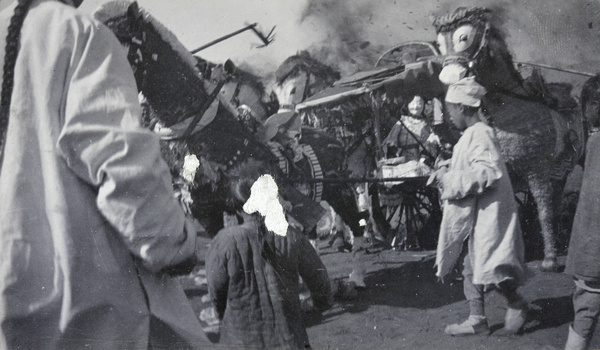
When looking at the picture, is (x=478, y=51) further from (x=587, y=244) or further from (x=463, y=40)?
(x=587, y=244)

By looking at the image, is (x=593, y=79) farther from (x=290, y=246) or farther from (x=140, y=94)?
(x=140, y=94)

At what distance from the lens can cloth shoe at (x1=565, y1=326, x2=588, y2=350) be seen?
9.93 ft

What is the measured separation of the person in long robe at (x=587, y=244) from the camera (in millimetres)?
3027

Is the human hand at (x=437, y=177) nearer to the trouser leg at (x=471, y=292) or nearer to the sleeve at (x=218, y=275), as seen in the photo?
the trouser leg at (x=471, y=292)

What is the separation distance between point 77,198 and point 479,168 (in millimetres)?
2064

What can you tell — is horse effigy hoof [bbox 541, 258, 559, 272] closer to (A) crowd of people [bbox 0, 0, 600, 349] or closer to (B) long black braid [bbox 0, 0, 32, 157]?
(A) crowd of people [bbox 0, 0, 600, 349]

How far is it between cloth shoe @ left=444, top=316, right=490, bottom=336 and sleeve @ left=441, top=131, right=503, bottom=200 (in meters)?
0.68

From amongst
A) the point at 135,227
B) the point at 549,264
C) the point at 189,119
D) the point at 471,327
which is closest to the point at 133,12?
the point at 189,119

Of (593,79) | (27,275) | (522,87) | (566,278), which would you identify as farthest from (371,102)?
(27,275)

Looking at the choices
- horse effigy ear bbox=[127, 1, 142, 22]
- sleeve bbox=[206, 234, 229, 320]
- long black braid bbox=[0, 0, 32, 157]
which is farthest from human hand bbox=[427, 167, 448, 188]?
long black braid bbox=[0, 0, 32, 157]

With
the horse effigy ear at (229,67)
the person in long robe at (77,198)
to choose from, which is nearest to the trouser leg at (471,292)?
the person in long robe at (77,198)

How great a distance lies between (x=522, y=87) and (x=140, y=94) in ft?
7.07

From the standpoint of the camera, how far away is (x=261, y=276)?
3.05 m

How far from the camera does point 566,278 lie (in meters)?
3.14
